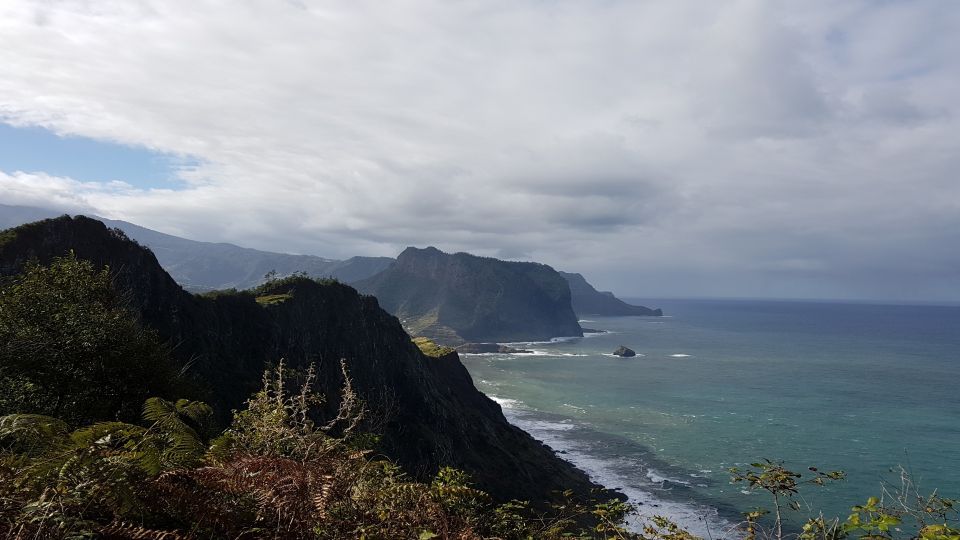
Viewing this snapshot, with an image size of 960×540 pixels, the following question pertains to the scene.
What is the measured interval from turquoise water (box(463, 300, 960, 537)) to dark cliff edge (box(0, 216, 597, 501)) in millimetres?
10946

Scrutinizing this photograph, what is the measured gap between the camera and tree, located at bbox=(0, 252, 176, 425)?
410 inches

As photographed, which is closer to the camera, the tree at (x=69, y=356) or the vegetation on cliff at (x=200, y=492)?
the vegetation on cliff at (x=200, y=492)

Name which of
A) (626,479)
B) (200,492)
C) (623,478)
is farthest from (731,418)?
(200,492)

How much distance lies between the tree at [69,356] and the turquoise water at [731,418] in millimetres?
20206

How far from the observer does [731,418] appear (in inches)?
3450

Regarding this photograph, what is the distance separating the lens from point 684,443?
74.4 m

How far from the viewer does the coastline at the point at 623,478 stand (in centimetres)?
4647

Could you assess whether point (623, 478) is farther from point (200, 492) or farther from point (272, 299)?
point (200, 492)

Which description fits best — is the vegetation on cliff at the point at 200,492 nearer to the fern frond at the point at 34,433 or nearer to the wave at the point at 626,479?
the fern frond at the point at 34,433

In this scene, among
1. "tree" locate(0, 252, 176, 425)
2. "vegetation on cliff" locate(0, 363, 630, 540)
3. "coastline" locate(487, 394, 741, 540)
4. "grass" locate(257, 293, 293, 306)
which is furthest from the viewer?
"grass" locate(257, 293, 293, 306)

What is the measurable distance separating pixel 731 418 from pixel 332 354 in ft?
221

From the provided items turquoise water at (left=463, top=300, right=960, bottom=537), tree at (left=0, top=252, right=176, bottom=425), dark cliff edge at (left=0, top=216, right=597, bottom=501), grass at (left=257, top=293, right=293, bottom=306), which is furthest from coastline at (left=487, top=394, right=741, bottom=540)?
grass at (left=257, top=293, right=293, bottom=306)

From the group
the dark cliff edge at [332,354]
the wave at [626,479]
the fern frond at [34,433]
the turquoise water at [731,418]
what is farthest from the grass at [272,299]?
the fern frond at [34,433]

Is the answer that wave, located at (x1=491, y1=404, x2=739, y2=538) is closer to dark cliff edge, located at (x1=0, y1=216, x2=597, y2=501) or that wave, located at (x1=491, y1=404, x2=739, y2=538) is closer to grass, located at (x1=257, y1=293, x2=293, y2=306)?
dark cliff edge, located at (x1=0, y1=216, x2=597, y2=501)
